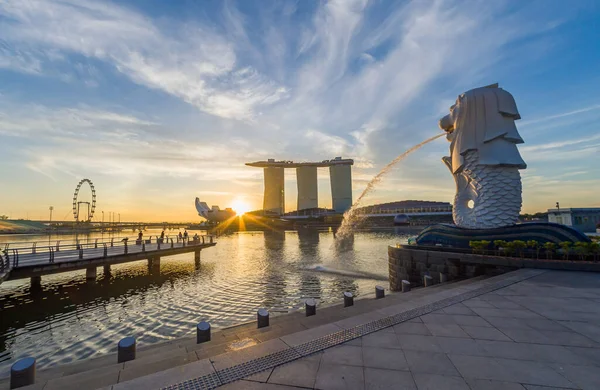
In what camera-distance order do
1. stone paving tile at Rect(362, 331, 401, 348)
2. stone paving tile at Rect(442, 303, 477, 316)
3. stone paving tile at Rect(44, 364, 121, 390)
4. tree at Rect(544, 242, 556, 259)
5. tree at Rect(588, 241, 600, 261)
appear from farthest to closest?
tree at Rect(544, 242, 556, 259) < tree at Rect(588, 241, 600, 261) < stone paving tile at Rect(442, 303, 477, 316) < stone paving tile at Rect(362, 331, 401, 348) < stone paving tile at Rect(44, 364, 121, 390)

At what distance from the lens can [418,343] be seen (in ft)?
19.0

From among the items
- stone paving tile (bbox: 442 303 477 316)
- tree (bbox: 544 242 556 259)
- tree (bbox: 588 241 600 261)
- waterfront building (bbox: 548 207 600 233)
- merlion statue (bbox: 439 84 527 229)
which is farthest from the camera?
waterfront building (bbox: 548 207 600 233)

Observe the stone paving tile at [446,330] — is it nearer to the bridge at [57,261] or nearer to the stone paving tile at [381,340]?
the stone paving tile at [381,340]

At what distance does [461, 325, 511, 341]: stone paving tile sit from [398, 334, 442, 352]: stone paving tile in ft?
3.14

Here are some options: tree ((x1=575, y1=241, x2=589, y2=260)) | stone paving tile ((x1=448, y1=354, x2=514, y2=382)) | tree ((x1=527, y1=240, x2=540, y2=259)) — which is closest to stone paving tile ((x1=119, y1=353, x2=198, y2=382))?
stone paving tile ((x1=448, y1=354, x2=514, y2=382))

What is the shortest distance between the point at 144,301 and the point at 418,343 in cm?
1676

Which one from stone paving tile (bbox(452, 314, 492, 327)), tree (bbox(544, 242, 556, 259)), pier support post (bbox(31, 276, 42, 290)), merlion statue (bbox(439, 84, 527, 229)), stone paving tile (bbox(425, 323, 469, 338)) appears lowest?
pier support post (bbox(31, 276, 42, 290))

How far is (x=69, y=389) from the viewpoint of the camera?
4727mm

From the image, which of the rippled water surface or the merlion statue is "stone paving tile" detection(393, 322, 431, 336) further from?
the merlion statue

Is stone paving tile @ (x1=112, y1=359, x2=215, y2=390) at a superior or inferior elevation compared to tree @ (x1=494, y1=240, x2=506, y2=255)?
inferior

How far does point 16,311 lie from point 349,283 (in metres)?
19.2

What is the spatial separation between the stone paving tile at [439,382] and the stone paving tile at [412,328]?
6.03 ft

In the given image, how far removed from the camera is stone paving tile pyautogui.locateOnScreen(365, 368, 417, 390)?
427 centimetres

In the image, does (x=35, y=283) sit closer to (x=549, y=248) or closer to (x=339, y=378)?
(x=339, y=378)
